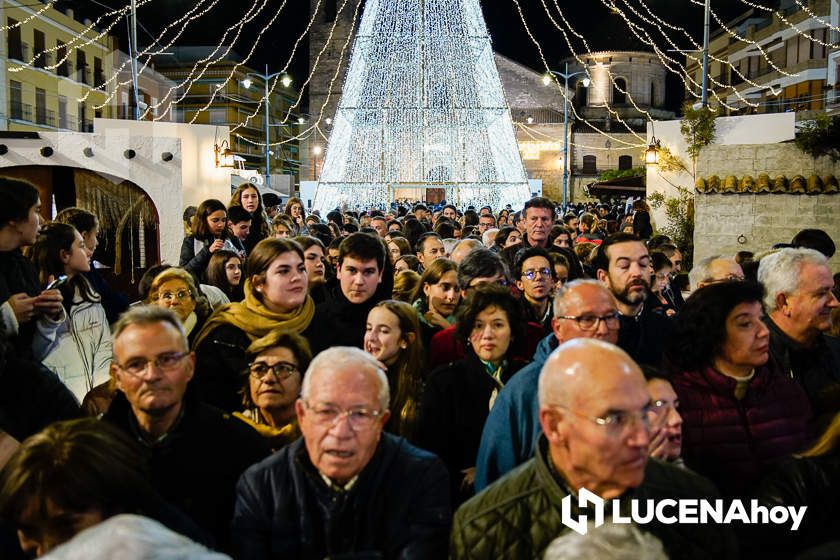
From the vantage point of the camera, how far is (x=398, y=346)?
4.05m

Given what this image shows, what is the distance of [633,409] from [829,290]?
2.33 metres

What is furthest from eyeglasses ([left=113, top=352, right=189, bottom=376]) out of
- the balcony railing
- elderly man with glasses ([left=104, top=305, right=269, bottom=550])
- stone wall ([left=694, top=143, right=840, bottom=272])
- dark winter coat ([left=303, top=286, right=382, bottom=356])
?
the balcony railing

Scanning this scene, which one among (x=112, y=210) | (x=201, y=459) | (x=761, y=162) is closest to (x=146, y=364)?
(x=201, y=459)

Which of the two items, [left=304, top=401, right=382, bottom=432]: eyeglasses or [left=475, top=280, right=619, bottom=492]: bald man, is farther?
[left=475, top=280, right=619, bottom=492]: bald man

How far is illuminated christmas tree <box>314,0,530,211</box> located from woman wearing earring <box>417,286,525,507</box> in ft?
59.2

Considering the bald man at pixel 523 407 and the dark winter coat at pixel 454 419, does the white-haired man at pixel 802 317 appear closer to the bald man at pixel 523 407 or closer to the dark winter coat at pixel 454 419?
the bald man at pixel 523 407

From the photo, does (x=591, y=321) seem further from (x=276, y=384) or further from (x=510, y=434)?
(x=276, y=384)

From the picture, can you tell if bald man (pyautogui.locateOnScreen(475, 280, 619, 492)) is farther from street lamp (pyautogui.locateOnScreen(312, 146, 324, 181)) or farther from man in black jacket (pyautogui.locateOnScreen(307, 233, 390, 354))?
street lamp (pyautogui.locateOnScreen(312, 146, 324, 181))

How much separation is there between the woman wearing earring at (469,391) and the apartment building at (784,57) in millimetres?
27895

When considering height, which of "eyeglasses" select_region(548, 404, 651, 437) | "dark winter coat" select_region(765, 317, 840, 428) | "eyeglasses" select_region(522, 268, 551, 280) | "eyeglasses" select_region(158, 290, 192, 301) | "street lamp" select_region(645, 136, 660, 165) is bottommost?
"dark winter coat" select_region(765, 317, 840, 428)

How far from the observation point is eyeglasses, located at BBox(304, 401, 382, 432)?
2.48 m

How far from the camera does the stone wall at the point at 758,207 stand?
11727 millimetres

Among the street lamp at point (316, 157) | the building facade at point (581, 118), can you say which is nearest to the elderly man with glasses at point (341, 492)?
the building facade at point (581, 118)

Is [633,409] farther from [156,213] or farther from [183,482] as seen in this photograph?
[156,213]
